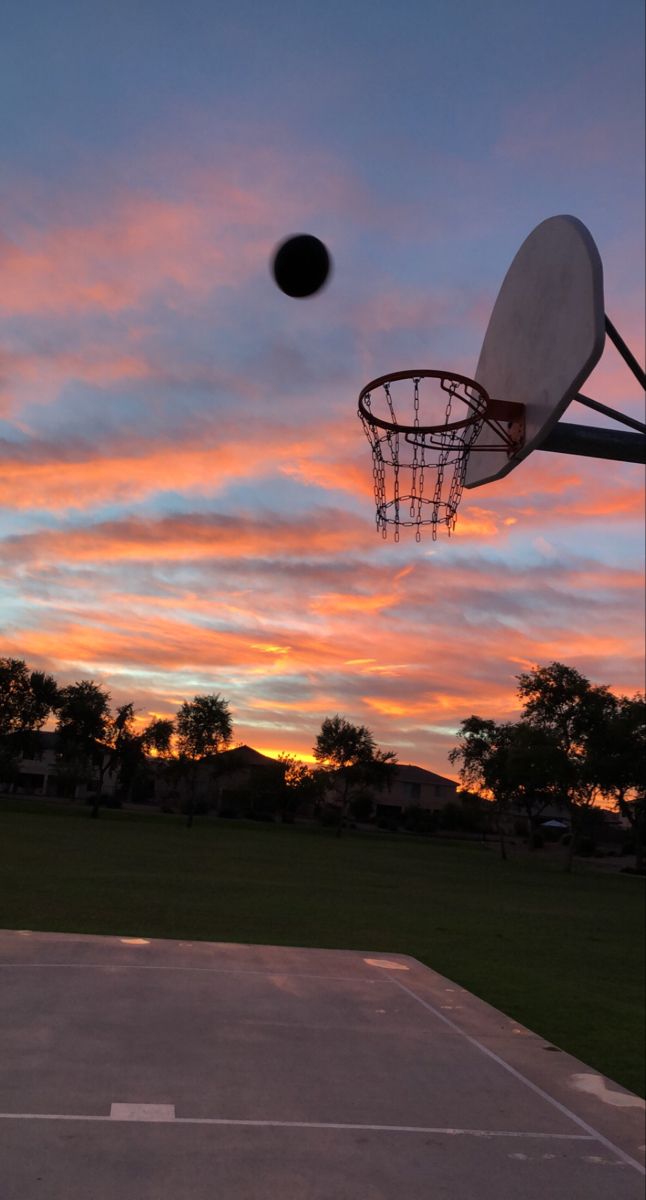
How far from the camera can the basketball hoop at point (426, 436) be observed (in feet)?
22.7

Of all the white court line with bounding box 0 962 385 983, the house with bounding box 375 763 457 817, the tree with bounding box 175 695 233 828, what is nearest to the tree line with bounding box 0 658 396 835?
the tree with bounding box 175 695 233 828

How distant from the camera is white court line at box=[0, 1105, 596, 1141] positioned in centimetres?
595

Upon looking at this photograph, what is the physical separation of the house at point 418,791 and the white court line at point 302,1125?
327 feet

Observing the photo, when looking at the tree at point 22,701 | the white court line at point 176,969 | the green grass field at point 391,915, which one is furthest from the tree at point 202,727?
the white court line at point 176,969

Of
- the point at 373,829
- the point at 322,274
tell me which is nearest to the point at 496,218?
the point at 322,274

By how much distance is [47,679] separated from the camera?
6788 centimetres

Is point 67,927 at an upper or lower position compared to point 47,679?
lower

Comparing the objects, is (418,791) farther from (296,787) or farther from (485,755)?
(485,755)

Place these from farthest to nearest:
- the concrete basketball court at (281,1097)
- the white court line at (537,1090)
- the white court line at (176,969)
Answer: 1. the white court line at (176,969)
2. the white court line at (537,1090)
3. the concrete basketball court at (281,1097)

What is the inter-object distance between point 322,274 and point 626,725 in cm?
4570

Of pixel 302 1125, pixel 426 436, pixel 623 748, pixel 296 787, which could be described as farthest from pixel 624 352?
pixel 296 787

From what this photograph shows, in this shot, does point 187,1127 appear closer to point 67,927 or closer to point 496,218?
point 67,927

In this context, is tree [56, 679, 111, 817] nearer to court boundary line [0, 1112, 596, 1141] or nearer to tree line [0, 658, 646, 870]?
tree line [0, 658, 646, 870]

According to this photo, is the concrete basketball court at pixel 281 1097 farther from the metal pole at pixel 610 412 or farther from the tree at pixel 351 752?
the tree at pixel 351 752
